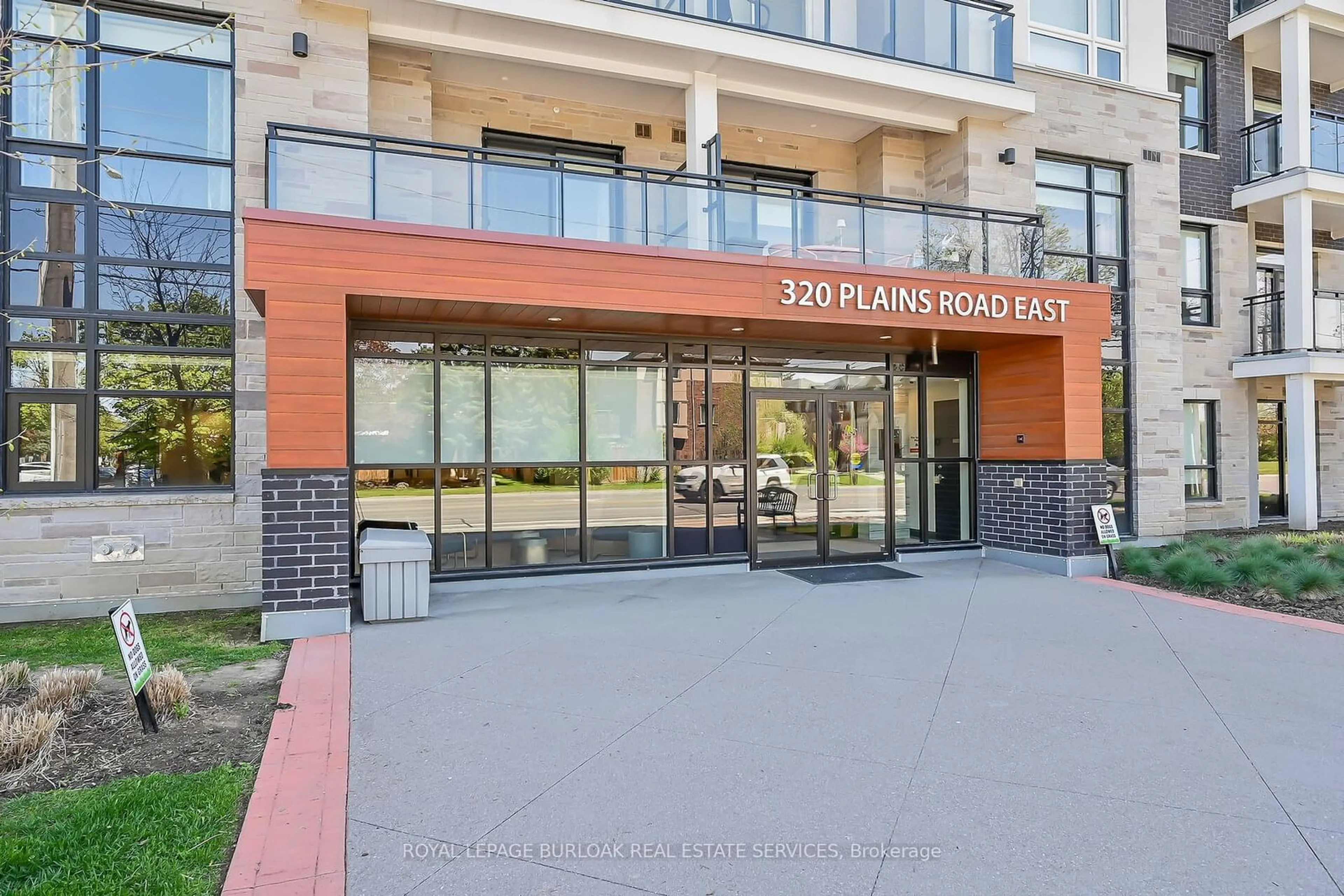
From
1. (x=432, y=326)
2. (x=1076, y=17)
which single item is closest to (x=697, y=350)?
(x=432, y=326)

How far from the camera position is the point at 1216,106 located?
14.4 metres

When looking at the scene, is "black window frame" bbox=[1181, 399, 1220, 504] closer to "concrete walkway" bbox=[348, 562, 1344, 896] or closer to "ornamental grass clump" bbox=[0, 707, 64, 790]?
"concrete walkway" bbox=[348, 562, 1344, 896]

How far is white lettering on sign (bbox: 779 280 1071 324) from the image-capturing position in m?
8.72

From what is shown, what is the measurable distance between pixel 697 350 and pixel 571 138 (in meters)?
3.80

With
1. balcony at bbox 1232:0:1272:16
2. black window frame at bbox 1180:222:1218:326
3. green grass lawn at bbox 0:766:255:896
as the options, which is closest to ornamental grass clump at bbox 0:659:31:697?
green grass lawn at bbox 0:766:255:896

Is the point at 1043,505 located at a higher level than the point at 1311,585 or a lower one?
higher

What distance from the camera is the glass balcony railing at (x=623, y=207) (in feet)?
24.5

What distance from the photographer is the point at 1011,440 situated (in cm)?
1093

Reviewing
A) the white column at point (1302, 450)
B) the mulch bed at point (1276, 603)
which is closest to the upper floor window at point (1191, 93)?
the white column at point (1302, 450)

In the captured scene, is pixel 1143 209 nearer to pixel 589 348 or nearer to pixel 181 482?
pixel 589 348

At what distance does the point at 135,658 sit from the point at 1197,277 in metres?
17.4

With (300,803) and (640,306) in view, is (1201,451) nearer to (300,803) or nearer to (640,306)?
(640,306)

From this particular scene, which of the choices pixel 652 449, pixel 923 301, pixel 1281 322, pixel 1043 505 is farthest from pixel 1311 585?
pixel 1281 322

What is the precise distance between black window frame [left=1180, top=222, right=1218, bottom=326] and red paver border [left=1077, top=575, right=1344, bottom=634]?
7.30 metres
